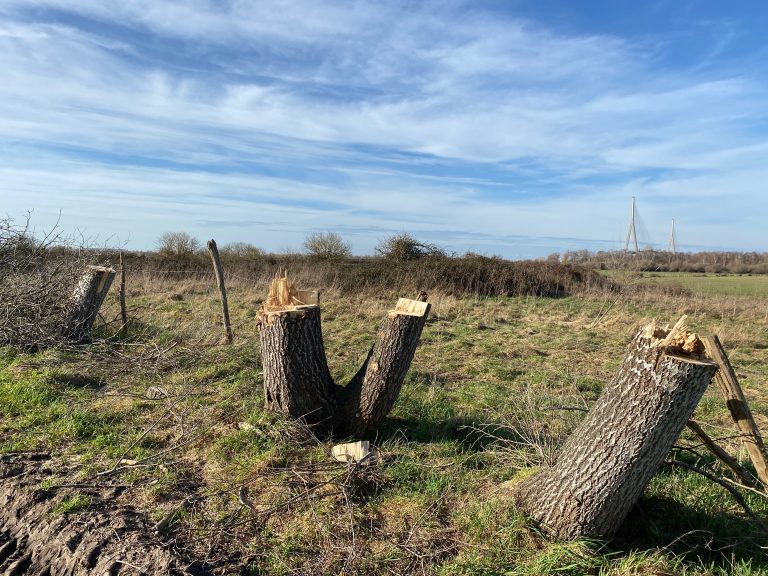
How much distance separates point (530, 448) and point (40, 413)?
4.51 m

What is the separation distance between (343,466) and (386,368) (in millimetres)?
894

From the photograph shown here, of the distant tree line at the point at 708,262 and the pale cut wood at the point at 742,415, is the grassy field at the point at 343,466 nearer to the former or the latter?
the pale cut wood at the point at 742,415

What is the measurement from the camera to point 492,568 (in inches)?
107

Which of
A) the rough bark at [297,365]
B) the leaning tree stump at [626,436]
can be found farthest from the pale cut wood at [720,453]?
the rough bark at [297,365]

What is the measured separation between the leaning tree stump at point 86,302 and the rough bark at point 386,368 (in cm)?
538

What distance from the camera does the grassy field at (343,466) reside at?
9.31ft

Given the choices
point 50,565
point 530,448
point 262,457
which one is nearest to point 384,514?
point 262,457

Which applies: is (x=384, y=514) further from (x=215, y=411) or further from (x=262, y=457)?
(x=215, y=411)

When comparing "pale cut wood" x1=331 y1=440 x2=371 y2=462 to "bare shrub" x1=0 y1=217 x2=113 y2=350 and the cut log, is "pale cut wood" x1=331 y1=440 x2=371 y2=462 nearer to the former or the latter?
the cut log

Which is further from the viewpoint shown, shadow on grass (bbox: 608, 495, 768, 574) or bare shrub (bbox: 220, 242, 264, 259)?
bare shrub (bbox: 220, 242, 264, 259)

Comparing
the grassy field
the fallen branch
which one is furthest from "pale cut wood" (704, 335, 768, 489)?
the grassy field

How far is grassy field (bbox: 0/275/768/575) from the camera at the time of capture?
2.84 meters

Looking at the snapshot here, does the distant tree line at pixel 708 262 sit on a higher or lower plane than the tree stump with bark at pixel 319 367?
higher

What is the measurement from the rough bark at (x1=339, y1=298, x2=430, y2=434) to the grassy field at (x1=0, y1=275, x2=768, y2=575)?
280mm
